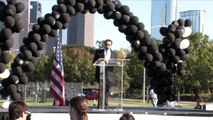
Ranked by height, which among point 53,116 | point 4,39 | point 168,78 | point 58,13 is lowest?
point 53,116

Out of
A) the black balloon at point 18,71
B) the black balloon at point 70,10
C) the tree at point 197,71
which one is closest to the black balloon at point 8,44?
the black balloon at point 18,71

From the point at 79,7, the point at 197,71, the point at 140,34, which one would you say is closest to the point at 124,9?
the point at 140,34

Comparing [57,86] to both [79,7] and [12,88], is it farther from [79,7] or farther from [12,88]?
[12,88]

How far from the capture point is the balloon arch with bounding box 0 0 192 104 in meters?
13.0

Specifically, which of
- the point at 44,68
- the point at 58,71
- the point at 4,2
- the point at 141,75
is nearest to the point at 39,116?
the point at 4,2

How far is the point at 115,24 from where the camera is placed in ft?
49.6

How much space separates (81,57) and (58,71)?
59.4m

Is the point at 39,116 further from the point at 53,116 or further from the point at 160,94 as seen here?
Result: the point at 160,94

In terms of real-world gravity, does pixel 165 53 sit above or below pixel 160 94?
above

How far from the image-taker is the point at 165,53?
1543 centimetres

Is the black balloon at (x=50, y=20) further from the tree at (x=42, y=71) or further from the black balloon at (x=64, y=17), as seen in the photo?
the tree at (x=42, y=71)

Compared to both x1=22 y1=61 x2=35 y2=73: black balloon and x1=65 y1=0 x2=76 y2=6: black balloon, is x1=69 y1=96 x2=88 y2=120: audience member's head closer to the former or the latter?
x1=22 y1=61 x2=35 y2=73: black balloon

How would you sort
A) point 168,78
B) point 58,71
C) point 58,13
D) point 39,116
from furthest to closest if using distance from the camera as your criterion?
point 58,71
point 168,78
point 58,13
point 39,116

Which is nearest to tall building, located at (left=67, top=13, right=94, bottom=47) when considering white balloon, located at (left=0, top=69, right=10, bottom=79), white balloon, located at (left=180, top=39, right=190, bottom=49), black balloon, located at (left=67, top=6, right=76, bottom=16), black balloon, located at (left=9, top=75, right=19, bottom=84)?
white balloon, located at (left=180, top=39, right=190, bottom=49)
